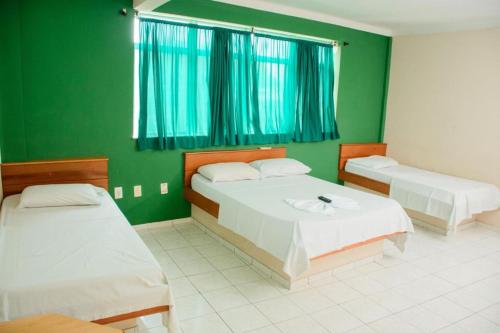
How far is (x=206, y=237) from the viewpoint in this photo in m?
3.86

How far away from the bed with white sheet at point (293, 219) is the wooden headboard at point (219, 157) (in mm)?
130

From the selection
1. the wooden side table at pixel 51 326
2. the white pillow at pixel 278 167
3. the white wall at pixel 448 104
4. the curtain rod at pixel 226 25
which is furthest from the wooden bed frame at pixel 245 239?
the white wall at pixel 448 104

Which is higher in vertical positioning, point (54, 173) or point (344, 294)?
point (54, 173)

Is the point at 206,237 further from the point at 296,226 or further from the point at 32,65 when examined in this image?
the point at 32,65

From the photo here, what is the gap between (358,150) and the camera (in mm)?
5445

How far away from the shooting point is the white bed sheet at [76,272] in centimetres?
178

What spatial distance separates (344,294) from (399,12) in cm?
310

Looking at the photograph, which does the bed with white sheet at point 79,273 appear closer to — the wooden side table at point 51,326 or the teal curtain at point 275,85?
the wooden side table at point 51,326

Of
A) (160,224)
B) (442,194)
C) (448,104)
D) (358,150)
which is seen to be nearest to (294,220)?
(160,224)

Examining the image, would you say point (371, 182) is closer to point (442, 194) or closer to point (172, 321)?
point (442, 194)

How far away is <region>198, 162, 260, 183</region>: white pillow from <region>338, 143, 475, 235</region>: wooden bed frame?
165cm

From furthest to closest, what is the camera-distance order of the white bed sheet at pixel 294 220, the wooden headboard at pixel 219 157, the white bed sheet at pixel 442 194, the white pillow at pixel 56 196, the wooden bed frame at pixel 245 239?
the wooden headboard at pixel 219 157, the white bed sheet at pixel 442 194, the wooden bed frame at pixel 245 239, the white pillow at pixel 56 196, the white bed sheet at pixel 294 220

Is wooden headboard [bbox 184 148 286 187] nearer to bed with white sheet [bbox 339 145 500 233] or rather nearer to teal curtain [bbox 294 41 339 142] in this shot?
teal curtain [bbox 294 41 339 142]

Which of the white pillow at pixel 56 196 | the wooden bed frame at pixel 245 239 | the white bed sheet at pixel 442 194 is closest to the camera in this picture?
the white pillow at pixel 56 196
